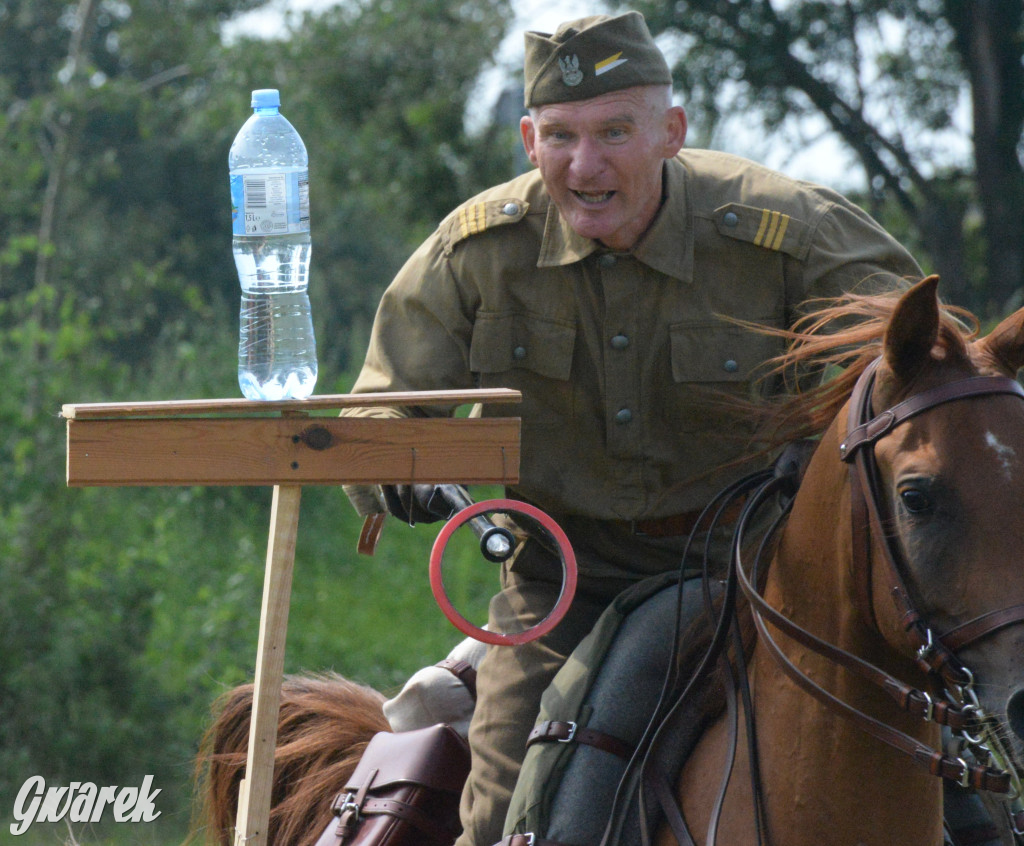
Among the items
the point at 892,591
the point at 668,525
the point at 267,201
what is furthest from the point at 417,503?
the point at 892,591

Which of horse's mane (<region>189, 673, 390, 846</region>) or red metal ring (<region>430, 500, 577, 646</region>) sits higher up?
red metal ring (<region>430, 500, 577, 646</region>)

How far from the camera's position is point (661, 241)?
10.2 feet

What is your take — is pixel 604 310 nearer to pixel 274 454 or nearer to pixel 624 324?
pixel 624 324

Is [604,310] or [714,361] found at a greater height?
[604,310]

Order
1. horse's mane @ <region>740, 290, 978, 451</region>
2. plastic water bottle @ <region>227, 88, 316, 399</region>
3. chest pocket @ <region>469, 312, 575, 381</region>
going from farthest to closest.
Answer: chest pocket @ <region>469, 312, 575, 381</region>, plastic water bottle @ <region>227, 88, 316, 399</region>, horse's mane @ <region>740, 290, 978, 451</region>

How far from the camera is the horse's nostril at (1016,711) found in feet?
6.27

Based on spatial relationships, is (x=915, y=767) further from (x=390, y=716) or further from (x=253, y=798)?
(x=390, y=716)

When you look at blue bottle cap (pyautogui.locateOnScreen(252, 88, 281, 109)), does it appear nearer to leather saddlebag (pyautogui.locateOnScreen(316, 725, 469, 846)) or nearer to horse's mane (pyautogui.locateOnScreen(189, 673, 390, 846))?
leather saddlebag (pyautogui.locateOnScreen(316, 725, 469, 846))

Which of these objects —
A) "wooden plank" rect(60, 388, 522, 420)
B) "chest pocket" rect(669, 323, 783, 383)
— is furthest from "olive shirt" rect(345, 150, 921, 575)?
"wooden plank" rect(60, 388, 522, 420)

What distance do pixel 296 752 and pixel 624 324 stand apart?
4.59 feet

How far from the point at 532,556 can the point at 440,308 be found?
0.62 meters

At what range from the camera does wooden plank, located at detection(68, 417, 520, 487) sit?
2.50m

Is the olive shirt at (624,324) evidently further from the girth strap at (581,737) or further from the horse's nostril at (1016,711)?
the horse's nostril at (1016,711)

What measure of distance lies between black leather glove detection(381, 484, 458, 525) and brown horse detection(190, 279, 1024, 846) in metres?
0.71
